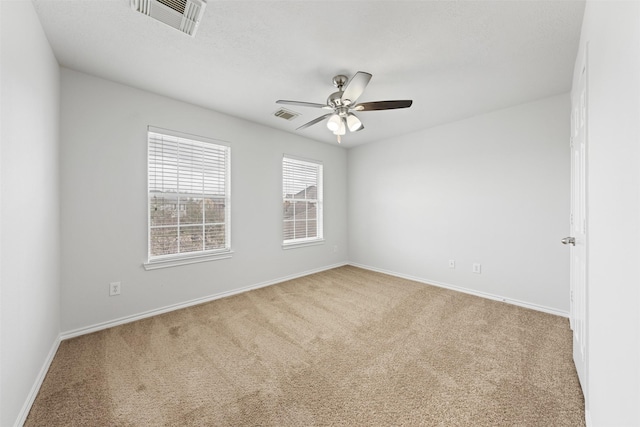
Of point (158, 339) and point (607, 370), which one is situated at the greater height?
point (607, 370)

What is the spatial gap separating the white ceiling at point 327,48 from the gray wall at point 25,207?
0.41 m

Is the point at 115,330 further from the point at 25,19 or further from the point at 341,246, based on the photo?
the point at 341,246

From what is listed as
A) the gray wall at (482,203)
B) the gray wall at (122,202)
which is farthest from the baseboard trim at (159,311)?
the gray wall at (482,203)

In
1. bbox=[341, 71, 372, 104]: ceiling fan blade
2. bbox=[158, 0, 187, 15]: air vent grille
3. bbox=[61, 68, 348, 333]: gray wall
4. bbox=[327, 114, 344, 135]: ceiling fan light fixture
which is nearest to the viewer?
bbox=[158, 0, 187, 15]: air vent grille

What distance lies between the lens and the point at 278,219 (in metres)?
4.02

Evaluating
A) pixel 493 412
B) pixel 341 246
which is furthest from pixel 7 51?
pixel 341 246

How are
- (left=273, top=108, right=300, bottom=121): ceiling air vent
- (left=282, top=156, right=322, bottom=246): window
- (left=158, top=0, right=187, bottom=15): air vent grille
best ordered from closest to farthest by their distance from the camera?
1. (left=158, top=0, right=187, bottom=15): air vent grille
2. (left=273, top=108, right=300, bottom=121): ceiling air vent
3. (left=282, top=156, right=322, bottom=246): window

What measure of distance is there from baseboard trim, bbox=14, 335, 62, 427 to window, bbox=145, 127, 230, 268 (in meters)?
1.00

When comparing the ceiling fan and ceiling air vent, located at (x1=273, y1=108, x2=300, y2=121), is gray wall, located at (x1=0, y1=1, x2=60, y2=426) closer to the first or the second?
the ceiling fan

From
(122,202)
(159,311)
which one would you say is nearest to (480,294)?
(159,311)

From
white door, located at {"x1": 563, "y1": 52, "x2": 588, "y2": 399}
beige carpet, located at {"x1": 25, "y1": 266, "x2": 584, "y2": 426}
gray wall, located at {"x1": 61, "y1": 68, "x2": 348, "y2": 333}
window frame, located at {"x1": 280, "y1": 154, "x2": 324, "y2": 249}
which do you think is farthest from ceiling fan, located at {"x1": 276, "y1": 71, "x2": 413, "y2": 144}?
beige carpet, located at {"x1": 25, "y1": 266, "x2": 584, "y2": 426}

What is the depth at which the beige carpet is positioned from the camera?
1450mm

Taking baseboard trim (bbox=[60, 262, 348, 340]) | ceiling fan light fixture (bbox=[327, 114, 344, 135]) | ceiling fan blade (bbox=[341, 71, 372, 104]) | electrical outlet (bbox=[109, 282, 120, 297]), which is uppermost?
ceiling fan blade (bbox=[341, 71, 372, 104])

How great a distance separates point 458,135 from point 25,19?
4.38 meters
